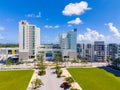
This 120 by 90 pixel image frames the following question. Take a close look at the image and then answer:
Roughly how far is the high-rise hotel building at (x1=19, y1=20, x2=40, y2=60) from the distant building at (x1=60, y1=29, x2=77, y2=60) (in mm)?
14544

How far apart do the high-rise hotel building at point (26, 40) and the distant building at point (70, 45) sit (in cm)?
1454

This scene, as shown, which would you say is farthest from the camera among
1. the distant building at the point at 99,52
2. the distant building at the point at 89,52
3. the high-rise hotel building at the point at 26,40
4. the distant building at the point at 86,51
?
the distant building at the point at 86,51

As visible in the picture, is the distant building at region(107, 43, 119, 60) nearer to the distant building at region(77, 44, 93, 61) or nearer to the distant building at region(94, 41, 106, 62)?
the distant building at region(94, 41, 106, 62)

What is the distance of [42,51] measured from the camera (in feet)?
250

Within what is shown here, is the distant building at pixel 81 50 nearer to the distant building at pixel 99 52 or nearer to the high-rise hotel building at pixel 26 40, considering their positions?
the distant building at pixel 99 52

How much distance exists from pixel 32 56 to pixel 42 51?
6.66 metres

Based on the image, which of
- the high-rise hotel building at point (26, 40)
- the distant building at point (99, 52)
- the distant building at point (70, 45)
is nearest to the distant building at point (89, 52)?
the distant building at point (99, 52)

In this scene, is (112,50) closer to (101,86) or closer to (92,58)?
(92,58)

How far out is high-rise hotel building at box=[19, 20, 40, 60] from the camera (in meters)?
69.1

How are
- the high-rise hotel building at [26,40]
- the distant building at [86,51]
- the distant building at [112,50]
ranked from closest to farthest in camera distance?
the distant building at [112,50] < the high-rise hotel building at [26,40] < the distant building at [86,51]

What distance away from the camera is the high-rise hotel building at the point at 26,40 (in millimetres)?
69125

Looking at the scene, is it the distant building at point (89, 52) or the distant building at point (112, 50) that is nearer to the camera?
the distant building at point (112, 50)

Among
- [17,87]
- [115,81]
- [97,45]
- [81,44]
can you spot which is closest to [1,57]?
[81,44]

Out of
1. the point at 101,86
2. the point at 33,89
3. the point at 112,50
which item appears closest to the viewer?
the point at 33,89
